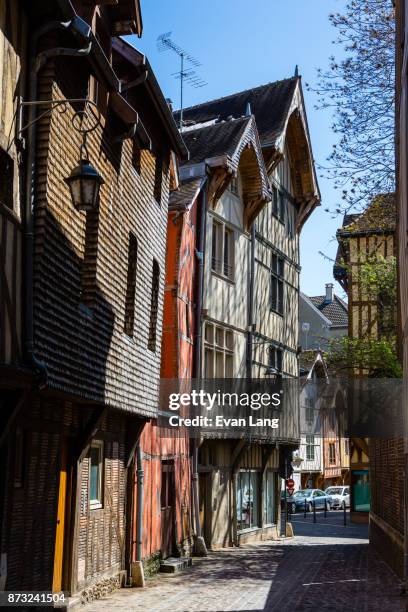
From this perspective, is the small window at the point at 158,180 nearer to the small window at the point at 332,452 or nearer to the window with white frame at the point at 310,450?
the window with white frame at the point at 310,450

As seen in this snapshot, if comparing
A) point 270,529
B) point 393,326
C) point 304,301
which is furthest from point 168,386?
point 304,301

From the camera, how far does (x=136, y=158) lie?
13.9m

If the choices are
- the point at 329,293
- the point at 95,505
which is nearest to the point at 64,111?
the point at 95,505

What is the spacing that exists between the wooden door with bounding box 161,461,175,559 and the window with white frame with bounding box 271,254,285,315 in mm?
9164

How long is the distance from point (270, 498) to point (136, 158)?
17130 millimetres

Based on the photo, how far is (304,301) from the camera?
57.9 metres

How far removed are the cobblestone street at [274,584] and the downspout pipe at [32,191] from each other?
16.2ft

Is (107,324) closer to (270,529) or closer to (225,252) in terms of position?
(225,252)

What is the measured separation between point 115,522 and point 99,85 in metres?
7.37

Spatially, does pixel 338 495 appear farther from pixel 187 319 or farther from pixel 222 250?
pixel 187 319

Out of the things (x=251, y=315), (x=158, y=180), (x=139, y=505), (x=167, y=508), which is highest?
(x=158, y=180)

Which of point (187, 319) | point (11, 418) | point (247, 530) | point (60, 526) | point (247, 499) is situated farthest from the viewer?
point (247, 499)

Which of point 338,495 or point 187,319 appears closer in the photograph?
point 187,319

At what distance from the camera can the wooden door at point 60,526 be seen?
11.5 m
